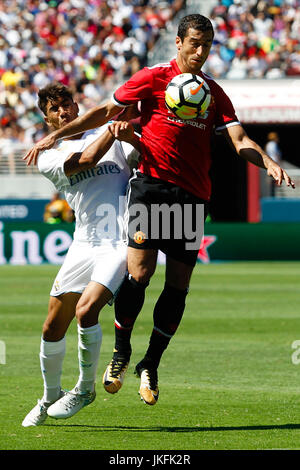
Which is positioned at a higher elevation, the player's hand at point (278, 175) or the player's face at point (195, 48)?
the player's face at point (195, 48)

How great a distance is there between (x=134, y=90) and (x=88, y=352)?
6.17 feet

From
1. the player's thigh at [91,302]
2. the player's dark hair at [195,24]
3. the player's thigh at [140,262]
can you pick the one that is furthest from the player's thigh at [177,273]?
the player's dark hair at [195,24]

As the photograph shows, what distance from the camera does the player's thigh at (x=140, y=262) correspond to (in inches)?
271

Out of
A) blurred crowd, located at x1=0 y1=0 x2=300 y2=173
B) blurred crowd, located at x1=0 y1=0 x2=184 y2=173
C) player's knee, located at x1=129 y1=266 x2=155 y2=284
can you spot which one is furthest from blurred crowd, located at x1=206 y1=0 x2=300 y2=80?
player's knee, located at x1=129 y1=266 x2=155 y2=284

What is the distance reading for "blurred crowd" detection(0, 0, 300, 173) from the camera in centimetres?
2738

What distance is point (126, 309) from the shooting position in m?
7.07

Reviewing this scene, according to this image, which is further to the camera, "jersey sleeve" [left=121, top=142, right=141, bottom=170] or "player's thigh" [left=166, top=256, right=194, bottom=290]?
"player's thigh" [left=166, top=256, right=194, bottom=290]

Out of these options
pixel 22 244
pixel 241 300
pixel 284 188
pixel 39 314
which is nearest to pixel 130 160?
pixel 39 314

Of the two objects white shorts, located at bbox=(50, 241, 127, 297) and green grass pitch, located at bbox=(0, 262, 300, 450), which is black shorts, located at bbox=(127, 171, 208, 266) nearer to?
white shorts, located at bbox=(50, 241, 127, 297)

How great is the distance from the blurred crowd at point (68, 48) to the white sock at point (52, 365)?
66.8ft

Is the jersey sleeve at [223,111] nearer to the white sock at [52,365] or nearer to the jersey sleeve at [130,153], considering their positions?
the jersey sleeve at [130,153]

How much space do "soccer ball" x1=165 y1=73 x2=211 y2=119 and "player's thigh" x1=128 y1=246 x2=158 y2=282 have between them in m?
1.02

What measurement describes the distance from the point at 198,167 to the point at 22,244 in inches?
590

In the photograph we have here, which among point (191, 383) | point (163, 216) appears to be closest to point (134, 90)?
point (163, 216)
